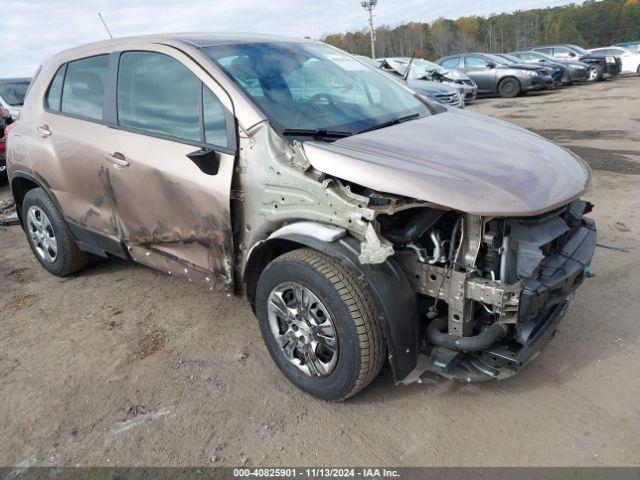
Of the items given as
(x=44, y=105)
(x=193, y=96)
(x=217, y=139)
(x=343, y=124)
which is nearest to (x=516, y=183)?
(x=343, y=124)

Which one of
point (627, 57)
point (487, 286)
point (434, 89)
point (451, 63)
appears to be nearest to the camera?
point (487, 286)

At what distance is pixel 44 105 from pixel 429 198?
345cm

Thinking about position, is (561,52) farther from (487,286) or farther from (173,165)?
(487,286)

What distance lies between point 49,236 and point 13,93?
30.0 feet

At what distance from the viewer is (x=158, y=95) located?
10.7 feet

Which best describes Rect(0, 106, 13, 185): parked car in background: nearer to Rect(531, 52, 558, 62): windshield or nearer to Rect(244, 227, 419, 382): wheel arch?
Rect(244, 227, 419, 382): wheel arch

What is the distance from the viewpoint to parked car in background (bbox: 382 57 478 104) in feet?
46.9

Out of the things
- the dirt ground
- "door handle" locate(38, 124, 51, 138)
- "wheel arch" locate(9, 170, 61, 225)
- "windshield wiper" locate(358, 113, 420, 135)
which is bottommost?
the dirt ground

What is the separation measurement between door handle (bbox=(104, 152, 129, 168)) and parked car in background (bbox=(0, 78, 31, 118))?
30.4ft

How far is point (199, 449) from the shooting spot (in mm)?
2518

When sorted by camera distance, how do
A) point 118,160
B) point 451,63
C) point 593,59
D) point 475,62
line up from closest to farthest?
point 118,160 → point 475,62 → point 451,63 → point 593,59

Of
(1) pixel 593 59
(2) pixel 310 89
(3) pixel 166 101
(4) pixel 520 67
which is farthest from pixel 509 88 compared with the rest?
(3) pixel 166 101

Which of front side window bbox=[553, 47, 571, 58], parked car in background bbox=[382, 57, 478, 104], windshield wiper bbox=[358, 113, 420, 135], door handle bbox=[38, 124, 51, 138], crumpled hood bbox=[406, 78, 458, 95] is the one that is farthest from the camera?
front side window bbox=[553, 47, 571, 58]

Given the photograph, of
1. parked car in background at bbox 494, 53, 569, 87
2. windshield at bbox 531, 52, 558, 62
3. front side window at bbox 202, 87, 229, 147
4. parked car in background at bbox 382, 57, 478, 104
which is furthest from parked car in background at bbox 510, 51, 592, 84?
front side window at bbox 202, 87, 229, 147
